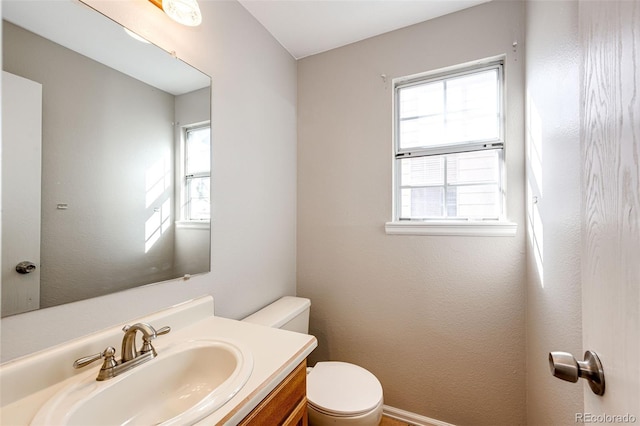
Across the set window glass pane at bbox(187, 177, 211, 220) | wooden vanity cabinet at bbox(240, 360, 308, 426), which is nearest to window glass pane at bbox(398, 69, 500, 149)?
window glass pane at bbox(187, 177, 211, 220)

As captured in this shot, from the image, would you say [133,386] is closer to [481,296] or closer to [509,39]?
[481,296]

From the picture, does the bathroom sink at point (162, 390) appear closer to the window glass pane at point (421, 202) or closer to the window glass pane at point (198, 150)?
the window glass pane at point (198, 150)

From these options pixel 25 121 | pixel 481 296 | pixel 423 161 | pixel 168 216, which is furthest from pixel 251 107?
pixel 481 296

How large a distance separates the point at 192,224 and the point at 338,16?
1.42 meters

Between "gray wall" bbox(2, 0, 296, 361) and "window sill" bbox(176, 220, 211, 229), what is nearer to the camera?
"gray wall" bbox(2, 0, 296, 361)

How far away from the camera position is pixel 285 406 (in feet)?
2.89

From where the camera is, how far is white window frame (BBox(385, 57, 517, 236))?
1479 millimetres

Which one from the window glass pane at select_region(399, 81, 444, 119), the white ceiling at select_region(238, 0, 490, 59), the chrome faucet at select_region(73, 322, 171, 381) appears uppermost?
the white ceiling at select_region(238, 0, 490, 59)

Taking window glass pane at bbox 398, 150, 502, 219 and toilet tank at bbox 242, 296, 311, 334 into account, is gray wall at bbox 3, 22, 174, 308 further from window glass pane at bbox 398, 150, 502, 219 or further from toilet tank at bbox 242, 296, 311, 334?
window glass pane at bbox 398, 150, 502, 219

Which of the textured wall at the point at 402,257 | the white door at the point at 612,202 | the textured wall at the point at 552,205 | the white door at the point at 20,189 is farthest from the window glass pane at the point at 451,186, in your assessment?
the white door at the point at 20,189

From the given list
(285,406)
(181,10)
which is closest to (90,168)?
(181,10)

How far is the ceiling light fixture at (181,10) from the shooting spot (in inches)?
41.3

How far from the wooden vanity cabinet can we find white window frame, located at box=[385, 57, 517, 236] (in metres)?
1.02

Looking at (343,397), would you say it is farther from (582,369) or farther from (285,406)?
(582,369)
